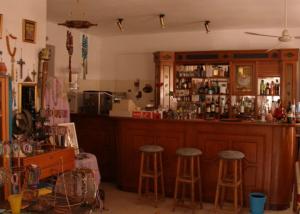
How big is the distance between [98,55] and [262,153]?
184 inches

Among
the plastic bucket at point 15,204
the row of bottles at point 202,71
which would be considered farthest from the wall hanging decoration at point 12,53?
the row of bottles at point 202,71

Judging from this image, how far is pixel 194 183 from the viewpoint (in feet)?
15.8

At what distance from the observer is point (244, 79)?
684cm

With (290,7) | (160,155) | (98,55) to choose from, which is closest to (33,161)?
(160,155)

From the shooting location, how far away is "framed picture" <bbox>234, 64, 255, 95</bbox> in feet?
22.3

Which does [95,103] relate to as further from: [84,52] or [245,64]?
[245,64]

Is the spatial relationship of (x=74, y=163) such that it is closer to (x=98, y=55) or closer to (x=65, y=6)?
(x=65, y=6)

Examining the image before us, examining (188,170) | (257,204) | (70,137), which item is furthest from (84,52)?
(257,204)

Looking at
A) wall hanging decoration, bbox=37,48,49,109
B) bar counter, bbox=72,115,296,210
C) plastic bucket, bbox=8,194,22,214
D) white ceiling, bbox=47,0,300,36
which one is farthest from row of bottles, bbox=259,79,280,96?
plastic bucket, bbox=8,194,22,214

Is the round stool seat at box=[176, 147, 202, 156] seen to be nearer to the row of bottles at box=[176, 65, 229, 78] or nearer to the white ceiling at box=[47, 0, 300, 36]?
the white ceiling at box=[47, 0, 300, 36]

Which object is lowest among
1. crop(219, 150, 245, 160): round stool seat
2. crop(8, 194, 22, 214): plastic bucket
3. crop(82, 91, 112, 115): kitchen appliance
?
crop(219, 150, 245, 160): round stool seat

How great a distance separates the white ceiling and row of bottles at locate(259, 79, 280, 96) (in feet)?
3.42

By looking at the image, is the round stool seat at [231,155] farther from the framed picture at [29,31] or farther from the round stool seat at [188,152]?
the framed picture at [29,31]

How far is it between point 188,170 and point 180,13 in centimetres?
244
